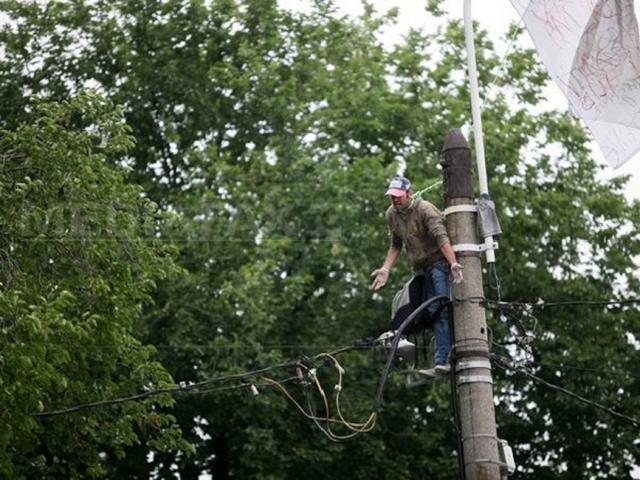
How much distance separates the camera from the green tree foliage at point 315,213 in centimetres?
2661

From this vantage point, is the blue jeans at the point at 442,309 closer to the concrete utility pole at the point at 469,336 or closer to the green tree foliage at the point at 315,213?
the concrete utility pole at the point at 469,336

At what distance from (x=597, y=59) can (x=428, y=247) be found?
1.79 metres

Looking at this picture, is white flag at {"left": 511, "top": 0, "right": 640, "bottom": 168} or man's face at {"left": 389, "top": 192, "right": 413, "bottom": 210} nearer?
white flag at {"left": 511, "top": 0, "right": 640, "bottom": 168}

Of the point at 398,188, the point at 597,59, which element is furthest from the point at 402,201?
the point at 597,59

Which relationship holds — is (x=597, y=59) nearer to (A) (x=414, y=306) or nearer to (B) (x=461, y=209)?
(B) (x=461, y=209)

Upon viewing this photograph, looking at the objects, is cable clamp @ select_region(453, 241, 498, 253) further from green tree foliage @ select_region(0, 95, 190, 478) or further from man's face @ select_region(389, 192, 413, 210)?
green tree foliage @ select_region(0, 95, 190, 478)

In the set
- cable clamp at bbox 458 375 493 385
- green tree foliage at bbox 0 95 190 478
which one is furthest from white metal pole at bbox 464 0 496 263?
green tree foliage at bbox 0 95 190 478

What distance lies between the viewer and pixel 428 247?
1006 cm

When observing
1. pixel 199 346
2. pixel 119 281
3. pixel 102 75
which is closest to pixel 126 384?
pixel 119 281

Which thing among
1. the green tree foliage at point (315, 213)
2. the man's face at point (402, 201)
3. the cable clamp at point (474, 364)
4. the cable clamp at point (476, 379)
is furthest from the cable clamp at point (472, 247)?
the green tree foliage at point (315, 213)

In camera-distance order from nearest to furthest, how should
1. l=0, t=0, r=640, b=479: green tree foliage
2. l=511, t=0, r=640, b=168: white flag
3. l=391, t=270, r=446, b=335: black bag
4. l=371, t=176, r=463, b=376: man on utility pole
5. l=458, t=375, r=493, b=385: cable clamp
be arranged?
l=458, t=375, r=493, b=385: cable clamp → l=511, t=0, r=640, b=168: white flag → l=371, t=176, r=463, b=376: man on utility pole → l=391, t=270, r=446, b=335: black bag → l=0, t=0, r=640, b=479: green tree foliage

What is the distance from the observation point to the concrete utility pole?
906 centimetres

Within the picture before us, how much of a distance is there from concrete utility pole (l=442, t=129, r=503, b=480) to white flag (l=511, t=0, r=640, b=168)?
2.98 ft

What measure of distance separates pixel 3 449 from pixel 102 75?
1562 centimetres
